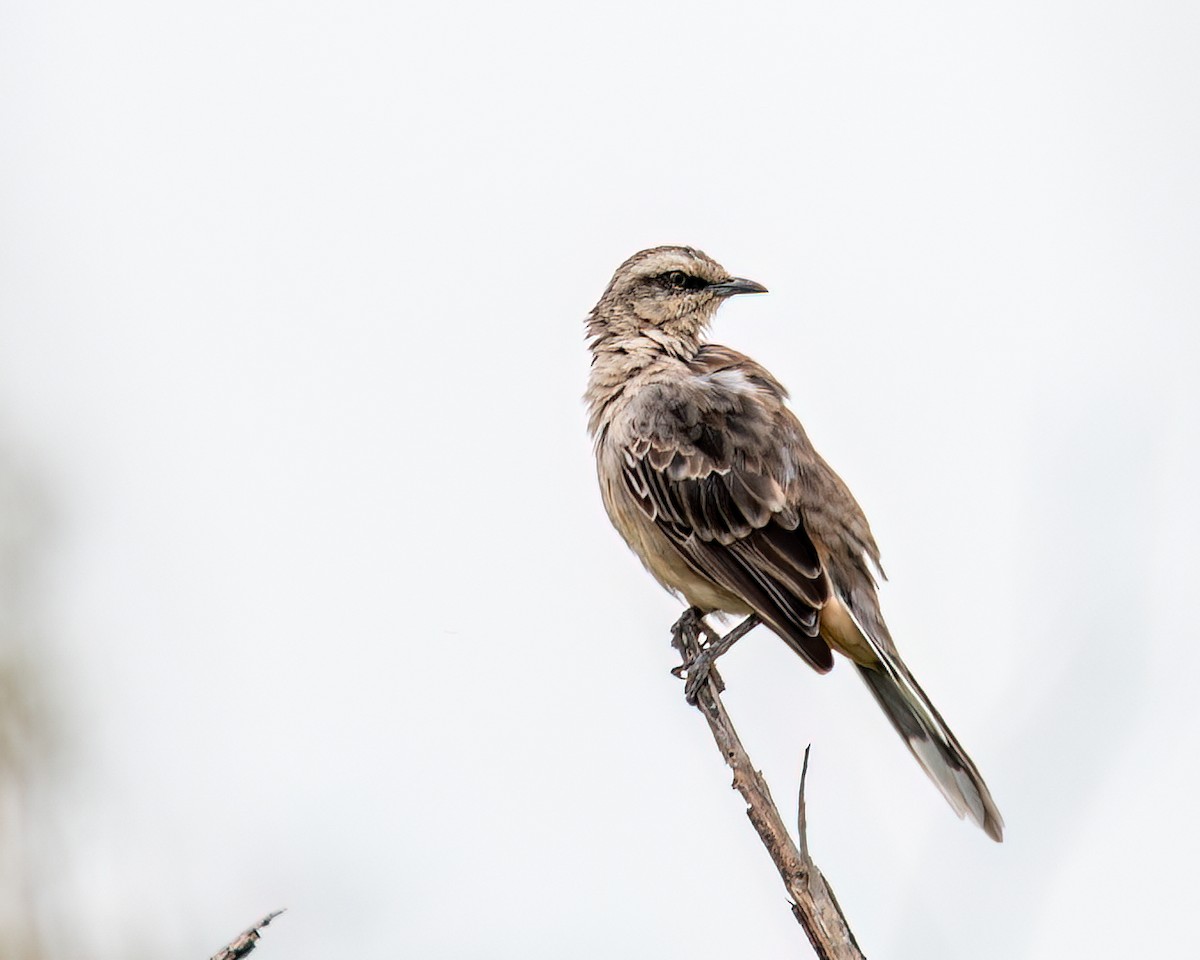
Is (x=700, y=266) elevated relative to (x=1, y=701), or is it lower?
elevated

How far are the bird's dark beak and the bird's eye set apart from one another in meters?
0.06

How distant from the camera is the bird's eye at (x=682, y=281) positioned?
26.3 feet

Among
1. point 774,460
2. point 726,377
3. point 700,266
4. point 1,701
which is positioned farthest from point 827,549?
point 1,701

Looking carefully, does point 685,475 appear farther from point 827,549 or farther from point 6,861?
point 6,861

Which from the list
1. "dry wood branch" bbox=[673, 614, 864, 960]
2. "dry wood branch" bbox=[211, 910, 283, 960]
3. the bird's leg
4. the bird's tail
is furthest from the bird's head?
"dry wood branch" bbox=[211, 910, 283, 960]

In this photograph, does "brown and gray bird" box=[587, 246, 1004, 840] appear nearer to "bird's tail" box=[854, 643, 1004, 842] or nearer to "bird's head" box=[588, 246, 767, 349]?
"bird's tail" box=[854, 643, 1004, 842]

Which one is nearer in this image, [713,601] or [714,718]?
[714,718]

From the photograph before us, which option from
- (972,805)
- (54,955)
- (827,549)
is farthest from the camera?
(827,549)

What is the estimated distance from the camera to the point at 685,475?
6.97 metres

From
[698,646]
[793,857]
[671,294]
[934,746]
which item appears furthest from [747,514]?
[793,857]

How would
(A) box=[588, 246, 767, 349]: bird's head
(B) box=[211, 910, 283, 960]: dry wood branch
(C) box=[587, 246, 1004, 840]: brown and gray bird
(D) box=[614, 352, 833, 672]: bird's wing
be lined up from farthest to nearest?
(A) box=[588, 246, 767, 349]: bird's head < (D) box=[614, 352, 833, 672]: bird's wing < (C) box=[587, 246, 1004, 840]: brown and gray bird < (B) box=[211, 910, 283, 960]: dry wood branch

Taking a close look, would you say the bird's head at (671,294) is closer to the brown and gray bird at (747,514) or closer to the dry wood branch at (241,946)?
the brown and gray bird at (747,514)

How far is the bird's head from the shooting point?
797cm

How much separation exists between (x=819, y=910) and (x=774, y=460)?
2857mm
